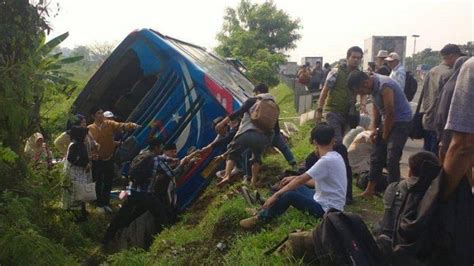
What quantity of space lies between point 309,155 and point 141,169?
197 cm

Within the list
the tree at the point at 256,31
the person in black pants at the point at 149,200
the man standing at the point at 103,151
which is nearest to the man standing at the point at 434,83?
the person in black pants at the point at 149,200

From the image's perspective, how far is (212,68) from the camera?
299 inches

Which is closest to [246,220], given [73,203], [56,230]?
[56,230]

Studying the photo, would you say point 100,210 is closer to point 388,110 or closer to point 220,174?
point 220,174

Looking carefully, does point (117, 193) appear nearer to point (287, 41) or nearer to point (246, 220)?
point (246, 220)

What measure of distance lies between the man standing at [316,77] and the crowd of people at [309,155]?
27.2ft

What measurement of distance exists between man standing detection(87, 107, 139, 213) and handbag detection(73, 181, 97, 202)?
0.53 metres

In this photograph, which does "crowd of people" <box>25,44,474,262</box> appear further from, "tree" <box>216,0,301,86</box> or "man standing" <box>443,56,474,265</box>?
"tree" <box>216,0,301,86</box>

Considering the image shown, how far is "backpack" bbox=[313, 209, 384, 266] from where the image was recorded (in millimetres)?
3127

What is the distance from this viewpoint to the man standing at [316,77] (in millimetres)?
16280

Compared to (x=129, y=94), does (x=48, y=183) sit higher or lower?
lower

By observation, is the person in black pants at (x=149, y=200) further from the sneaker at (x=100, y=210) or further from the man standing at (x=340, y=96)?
the man standing at (x=340, y=96)

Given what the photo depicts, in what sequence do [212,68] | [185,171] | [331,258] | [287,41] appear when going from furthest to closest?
[287,41] → [212,68] → [185,171] → [331,258]

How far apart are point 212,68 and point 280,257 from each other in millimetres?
4388
